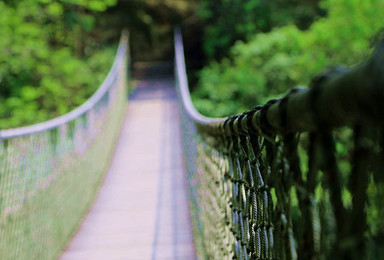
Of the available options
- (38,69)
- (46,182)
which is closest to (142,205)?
(46,182)

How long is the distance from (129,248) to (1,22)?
6.68 meters

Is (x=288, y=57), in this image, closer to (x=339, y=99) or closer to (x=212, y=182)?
(x=212, y=182)

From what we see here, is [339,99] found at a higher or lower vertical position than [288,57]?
lower

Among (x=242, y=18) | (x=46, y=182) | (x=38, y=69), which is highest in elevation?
(x=242, y=18)

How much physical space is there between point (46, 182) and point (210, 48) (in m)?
11.1

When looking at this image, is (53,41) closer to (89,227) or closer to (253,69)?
(253,69)

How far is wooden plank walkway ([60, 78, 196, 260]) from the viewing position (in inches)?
153

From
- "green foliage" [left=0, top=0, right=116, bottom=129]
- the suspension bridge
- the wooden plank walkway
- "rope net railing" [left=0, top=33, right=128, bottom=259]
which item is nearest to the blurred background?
"green foliage" [left=0, top=0, right=116, bottom=129]

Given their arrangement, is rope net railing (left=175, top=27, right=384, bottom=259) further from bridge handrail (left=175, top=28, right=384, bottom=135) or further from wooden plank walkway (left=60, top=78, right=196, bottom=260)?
A: wooden plank walkway (left=60, top=78, right=196, bottom=260)

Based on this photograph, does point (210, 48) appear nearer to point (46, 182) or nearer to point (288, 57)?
point (288, 57)

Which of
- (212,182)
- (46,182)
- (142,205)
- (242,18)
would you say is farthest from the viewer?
(242,18)

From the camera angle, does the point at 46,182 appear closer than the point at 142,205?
Yes

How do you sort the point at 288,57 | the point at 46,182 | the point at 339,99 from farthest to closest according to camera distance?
the point at 288,57, the point at 46,182, the point at 339,99

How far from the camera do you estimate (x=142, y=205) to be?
5.11m
